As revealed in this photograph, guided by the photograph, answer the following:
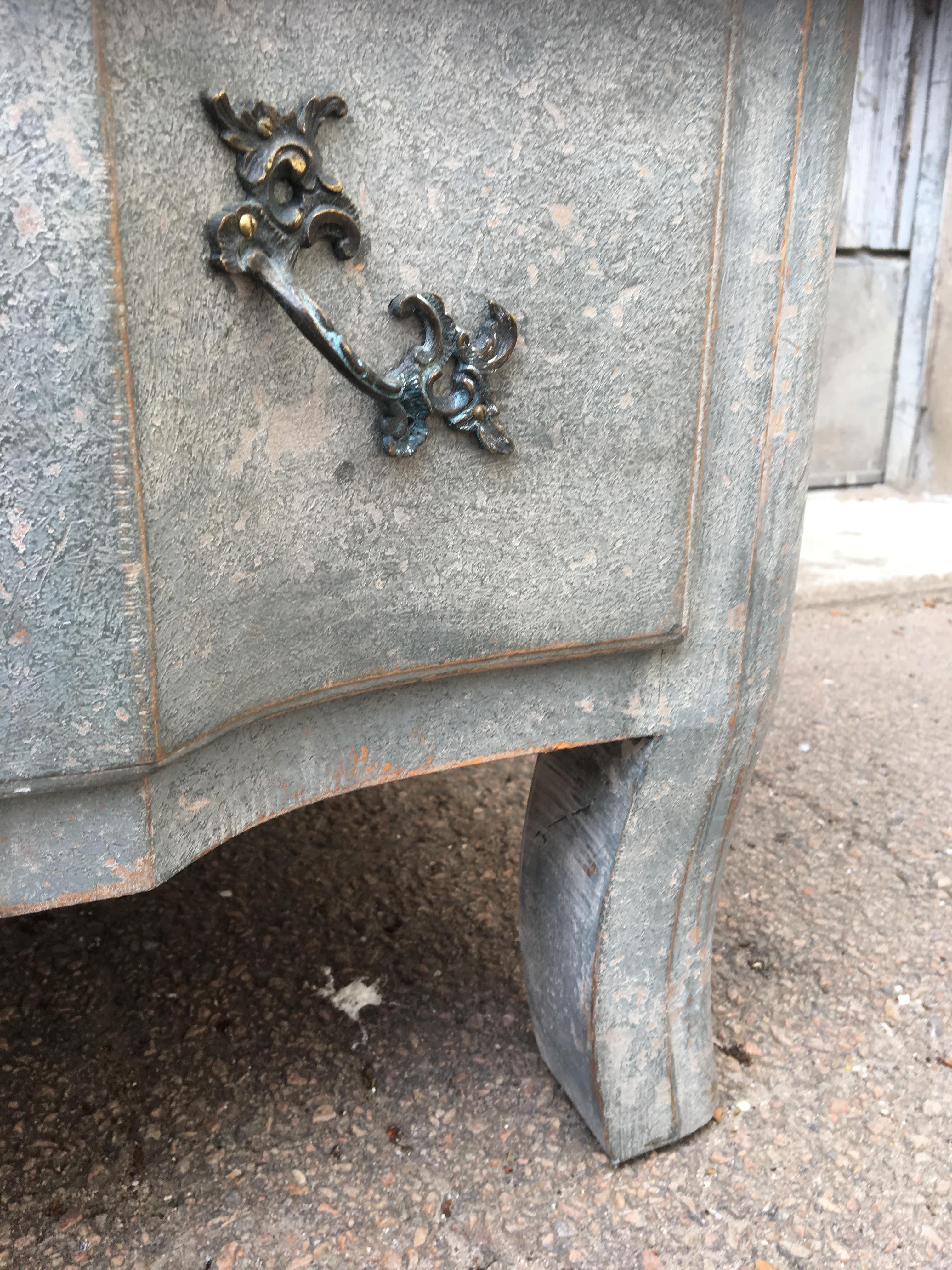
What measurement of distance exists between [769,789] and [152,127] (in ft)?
5.15

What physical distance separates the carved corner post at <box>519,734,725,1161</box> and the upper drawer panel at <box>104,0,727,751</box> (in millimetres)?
210

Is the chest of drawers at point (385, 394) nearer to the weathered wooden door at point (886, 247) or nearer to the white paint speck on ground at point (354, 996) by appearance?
the white paint speck on ground at point (354, 996)

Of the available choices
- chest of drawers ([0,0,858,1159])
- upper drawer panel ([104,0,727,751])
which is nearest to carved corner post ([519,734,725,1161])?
chest of drawers ([0,0,858,1159])

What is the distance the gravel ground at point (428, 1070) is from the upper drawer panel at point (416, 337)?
0.61 metres

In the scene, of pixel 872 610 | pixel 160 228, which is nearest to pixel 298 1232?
pixel 160 228

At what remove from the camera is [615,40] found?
0.67 m

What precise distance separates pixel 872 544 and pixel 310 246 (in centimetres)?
284

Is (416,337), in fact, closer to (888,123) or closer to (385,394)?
(385,394)

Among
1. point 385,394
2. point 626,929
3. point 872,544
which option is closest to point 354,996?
point 626,929

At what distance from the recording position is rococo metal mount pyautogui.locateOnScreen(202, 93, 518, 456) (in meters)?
0.56

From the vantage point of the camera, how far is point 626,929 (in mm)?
994

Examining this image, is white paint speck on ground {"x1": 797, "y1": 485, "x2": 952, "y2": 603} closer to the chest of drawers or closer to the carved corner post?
the carved corner post

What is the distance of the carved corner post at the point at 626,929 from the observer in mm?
946

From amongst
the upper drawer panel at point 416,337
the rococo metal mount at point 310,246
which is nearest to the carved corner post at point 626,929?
the upper drawer panel at point 416,337
